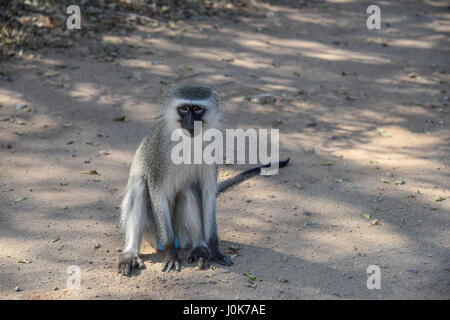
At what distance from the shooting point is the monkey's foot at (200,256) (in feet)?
15.0

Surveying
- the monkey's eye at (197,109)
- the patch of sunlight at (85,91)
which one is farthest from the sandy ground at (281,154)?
the monkey's eye at (197,109)

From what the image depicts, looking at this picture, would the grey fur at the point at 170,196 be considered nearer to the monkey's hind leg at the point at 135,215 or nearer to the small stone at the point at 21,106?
the monkey's hind leg at the point at 135,215

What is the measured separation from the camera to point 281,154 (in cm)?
695

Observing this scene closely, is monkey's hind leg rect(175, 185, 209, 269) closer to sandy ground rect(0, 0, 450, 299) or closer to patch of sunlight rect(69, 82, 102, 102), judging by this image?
sandy ground rect(0, 0, 450, 299)

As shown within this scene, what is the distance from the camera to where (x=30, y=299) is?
4.05 m

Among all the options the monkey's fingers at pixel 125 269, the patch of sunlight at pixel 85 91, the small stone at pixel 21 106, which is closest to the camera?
the monkey's fingers at pixel 125 269

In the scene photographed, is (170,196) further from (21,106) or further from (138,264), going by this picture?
(21,106)

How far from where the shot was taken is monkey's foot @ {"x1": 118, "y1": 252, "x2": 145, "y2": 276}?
14.7 ft

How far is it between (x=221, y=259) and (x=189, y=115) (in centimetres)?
122

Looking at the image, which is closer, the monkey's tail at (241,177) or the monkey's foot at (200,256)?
the monkey's foot at (200,256)

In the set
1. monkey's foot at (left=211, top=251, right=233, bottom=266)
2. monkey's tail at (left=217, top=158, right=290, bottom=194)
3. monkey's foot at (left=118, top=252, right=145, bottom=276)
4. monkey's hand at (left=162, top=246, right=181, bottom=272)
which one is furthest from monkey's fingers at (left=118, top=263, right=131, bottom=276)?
monkey's tail at (left=217, top=158, right=290, bottom=194)

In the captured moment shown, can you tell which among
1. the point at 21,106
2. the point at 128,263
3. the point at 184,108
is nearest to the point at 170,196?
the point at 128,263

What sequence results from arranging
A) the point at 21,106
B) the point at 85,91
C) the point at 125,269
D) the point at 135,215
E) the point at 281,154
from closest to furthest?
the point at 125,269 → the point at 135,215 → the point at 281,154 → the point at 21,106 → the point at 85,91

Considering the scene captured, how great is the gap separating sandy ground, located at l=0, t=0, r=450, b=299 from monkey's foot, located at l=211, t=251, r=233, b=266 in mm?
96
